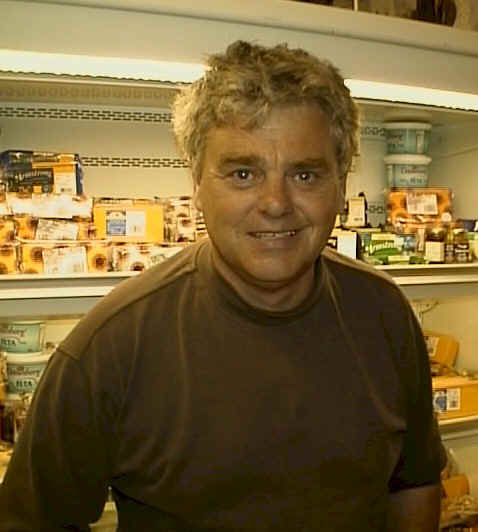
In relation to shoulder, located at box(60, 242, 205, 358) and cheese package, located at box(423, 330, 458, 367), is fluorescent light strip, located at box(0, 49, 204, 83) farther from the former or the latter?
cheese package, located at box(423, 330, 458, 367)

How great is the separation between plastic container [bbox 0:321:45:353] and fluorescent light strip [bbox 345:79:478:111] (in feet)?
3.05

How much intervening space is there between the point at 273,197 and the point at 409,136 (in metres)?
1.10

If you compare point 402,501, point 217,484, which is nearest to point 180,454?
point 217,484

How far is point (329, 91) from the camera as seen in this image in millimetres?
924

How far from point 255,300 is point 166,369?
7.2 inches

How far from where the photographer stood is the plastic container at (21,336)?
1.48 m

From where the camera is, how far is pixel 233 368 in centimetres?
95

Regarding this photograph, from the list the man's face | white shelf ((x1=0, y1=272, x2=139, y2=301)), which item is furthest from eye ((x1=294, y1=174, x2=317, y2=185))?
white shelf ((x1=0, y1=272, x2=139, y2=301))

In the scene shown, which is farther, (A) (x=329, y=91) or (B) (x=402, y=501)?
(B) (x=402, y=501)

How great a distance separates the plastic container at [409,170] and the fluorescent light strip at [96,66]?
896mm

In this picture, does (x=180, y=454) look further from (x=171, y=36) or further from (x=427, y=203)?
(x=427, y=203)

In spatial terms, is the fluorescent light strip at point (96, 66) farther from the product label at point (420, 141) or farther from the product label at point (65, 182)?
the product label at point (420, 141)

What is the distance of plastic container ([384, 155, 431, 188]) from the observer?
1.84 metres

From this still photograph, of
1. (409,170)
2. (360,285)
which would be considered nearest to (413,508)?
(360,285)
